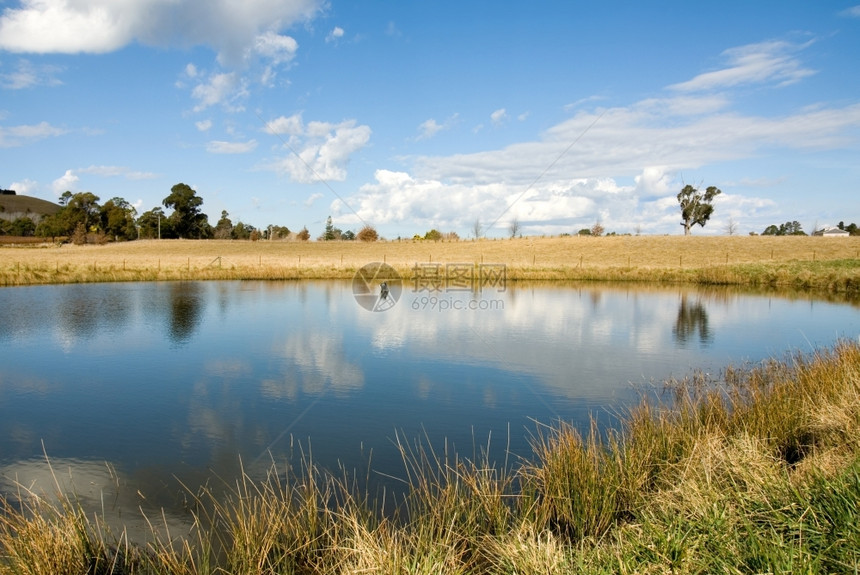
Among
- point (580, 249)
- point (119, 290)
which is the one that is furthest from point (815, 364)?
point (580, 249)

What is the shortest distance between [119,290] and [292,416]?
75.1 ft

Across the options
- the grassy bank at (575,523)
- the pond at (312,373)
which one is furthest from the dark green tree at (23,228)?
the grassy bank at (575,523)

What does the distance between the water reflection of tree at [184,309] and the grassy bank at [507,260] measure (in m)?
5.56

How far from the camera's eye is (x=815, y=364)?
9188mm

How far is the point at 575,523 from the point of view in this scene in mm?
4766

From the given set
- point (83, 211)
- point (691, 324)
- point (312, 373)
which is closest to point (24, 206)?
point (83, 211)

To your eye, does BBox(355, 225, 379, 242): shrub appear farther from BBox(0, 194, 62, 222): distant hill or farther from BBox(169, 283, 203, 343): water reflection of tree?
BBox(0, 194, 62, 222): distant hill

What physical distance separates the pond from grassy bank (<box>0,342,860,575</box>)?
34.2 inches

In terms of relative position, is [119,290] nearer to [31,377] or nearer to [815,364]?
[31,377]


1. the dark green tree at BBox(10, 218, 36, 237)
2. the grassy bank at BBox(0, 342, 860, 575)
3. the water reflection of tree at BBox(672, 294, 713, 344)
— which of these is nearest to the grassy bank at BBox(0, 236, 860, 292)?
the water reflection of tree at BBox(672, 294, 713, 344)

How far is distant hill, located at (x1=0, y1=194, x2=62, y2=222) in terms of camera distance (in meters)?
144

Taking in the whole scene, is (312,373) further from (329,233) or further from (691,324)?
(329,233)

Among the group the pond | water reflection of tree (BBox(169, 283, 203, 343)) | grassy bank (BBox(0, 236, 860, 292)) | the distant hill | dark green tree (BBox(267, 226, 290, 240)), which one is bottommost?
the pond

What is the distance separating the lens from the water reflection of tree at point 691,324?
15.7 meters
